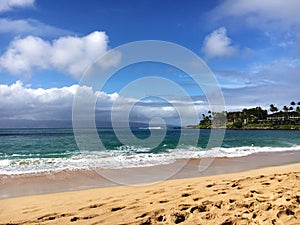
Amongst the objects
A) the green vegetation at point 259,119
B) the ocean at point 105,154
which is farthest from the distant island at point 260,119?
the ocean at point 105,154

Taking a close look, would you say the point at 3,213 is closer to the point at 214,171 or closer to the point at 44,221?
the point at 44,221

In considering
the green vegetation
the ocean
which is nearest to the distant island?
the green vegetation

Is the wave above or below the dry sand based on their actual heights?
below

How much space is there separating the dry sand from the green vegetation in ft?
→ 371

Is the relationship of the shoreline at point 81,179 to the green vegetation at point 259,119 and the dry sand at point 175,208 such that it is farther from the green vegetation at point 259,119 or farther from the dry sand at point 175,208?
the green vegetation at point 259,119

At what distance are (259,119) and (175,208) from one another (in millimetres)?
136526

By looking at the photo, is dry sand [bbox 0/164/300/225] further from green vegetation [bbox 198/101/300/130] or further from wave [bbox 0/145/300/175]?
green vegetation [bbox 198/101/300/130]

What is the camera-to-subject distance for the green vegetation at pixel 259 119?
379 ft

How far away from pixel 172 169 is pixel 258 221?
8421 millimetres

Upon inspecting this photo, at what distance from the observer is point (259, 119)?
131 meters

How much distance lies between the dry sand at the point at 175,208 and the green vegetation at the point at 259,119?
113 m

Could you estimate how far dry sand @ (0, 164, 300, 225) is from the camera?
4387 millimetres

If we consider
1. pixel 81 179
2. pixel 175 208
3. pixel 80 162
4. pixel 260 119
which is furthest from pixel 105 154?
pixel 260 119

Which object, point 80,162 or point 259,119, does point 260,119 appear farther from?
point 80,162
